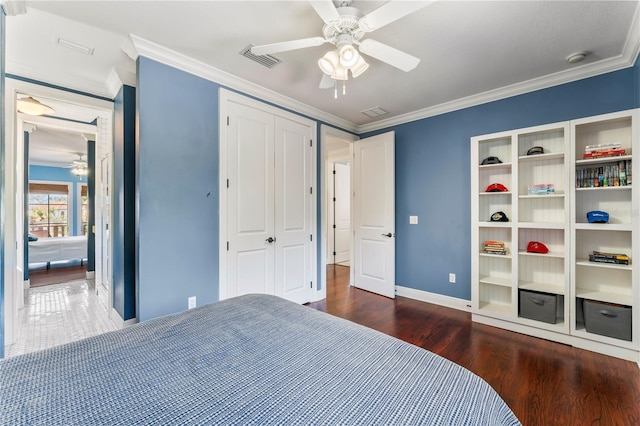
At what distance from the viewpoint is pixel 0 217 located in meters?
1.64

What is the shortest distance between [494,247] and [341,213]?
375 cm

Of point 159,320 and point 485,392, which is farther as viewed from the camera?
point 159,320

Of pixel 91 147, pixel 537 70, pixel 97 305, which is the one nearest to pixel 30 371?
pixel 97 305

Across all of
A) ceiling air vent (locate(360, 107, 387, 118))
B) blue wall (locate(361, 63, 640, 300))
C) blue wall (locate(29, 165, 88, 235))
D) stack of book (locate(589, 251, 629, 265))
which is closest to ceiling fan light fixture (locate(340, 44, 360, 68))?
ceiling air vent (locate(360, 107, 387, 118))

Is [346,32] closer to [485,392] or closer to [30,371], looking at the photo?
[485,392]

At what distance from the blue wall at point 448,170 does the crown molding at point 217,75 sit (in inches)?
54.2

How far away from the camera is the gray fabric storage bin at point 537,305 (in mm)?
2531

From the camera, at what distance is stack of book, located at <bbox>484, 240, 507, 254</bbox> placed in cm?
295

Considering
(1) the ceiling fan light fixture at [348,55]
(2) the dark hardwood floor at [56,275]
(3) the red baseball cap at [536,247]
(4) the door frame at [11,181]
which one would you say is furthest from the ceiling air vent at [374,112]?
(2) the dark hardwood floor at [56,275]

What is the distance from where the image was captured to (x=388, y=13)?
4.69 feet

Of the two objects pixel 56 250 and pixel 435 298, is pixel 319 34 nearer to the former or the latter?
pixel 435 298

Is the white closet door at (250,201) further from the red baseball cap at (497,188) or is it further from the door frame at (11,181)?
the red baseball cap at (497,188)

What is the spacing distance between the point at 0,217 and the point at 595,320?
4490mm

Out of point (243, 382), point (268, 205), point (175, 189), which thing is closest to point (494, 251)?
point (268, 205)
